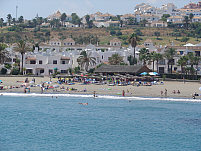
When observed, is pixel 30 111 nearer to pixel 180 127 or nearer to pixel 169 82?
pixel 180 127

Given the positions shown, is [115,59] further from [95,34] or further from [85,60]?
[95,34]

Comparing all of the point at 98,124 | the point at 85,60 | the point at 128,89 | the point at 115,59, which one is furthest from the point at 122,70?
the point at 98,124

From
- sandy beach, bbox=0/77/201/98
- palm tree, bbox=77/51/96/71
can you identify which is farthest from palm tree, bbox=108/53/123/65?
sandy beach, bbox=0/77/201/98

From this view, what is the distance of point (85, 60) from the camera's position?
91.5 m

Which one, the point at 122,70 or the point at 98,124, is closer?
the point at 98,124

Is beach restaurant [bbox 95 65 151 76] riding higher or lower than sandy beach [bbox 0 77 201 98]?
higher

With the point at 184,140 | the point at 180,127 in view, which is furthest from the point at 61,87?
the point at 184,140

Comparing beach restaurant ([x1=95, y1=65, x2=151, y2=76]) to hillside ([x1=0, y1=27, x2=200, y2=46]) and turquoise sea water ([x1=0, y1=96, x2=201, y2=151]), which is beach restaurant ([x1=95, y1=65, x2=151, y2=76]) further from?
hillside ([x1=0, y1=27, x2=200, y2=46])

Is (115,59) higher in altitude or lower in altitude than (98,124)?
higher

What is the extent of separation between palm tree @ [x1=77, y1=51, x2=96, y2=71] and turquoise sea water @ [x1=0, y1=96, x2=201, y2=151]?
28.7 meters

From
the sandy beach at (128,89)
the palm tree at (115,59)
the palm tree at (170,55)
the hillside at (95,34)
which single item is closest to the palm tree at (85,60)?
the palm tree at (115,59)

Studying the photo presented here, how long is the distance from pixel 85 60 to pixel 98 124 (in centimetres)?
4668

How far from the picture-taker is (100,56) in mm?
100812

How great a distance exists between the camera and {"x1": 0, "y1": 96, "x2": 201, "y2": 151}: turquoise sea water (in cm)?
3734
